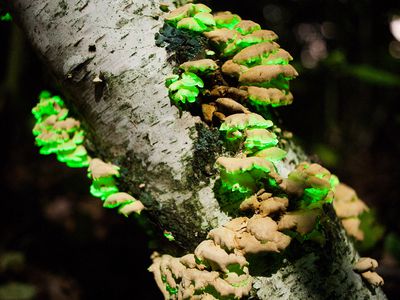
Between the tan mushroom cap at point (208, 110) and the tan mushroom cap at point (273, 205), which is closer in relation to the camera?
the tan mushroom cap at point (273, 205)

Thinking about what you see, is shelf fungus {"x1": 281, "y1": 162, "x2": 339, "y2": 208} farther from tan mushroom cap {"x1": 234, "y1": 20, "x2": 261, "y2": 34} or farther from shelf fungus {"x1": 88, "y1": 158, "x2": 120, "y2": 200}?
shelf fungus {"x1": 88, "y1": 158, "x2": 120, "y2": 200}

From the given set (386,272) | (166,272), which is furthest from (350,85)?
(166,272)

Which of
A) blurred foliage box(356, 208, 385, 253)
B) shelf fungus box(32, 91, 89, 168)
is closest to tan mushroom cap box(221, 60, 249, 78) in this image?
shelf fungus box(32, 91, 89, 168)

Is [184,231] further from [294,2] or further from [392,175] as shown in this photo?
[294,2]

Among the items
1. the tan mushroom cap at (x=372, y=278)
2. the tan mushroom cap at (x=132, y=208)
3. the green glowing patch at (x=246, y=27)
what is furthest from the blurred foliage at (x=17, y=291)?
the green glowing patch at (x=246, y=27)

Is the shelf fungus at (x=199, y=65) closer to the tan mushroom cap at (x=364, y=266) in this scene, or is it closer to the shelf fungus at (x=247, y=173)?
the shelf fungus at (x=247, y=173)
